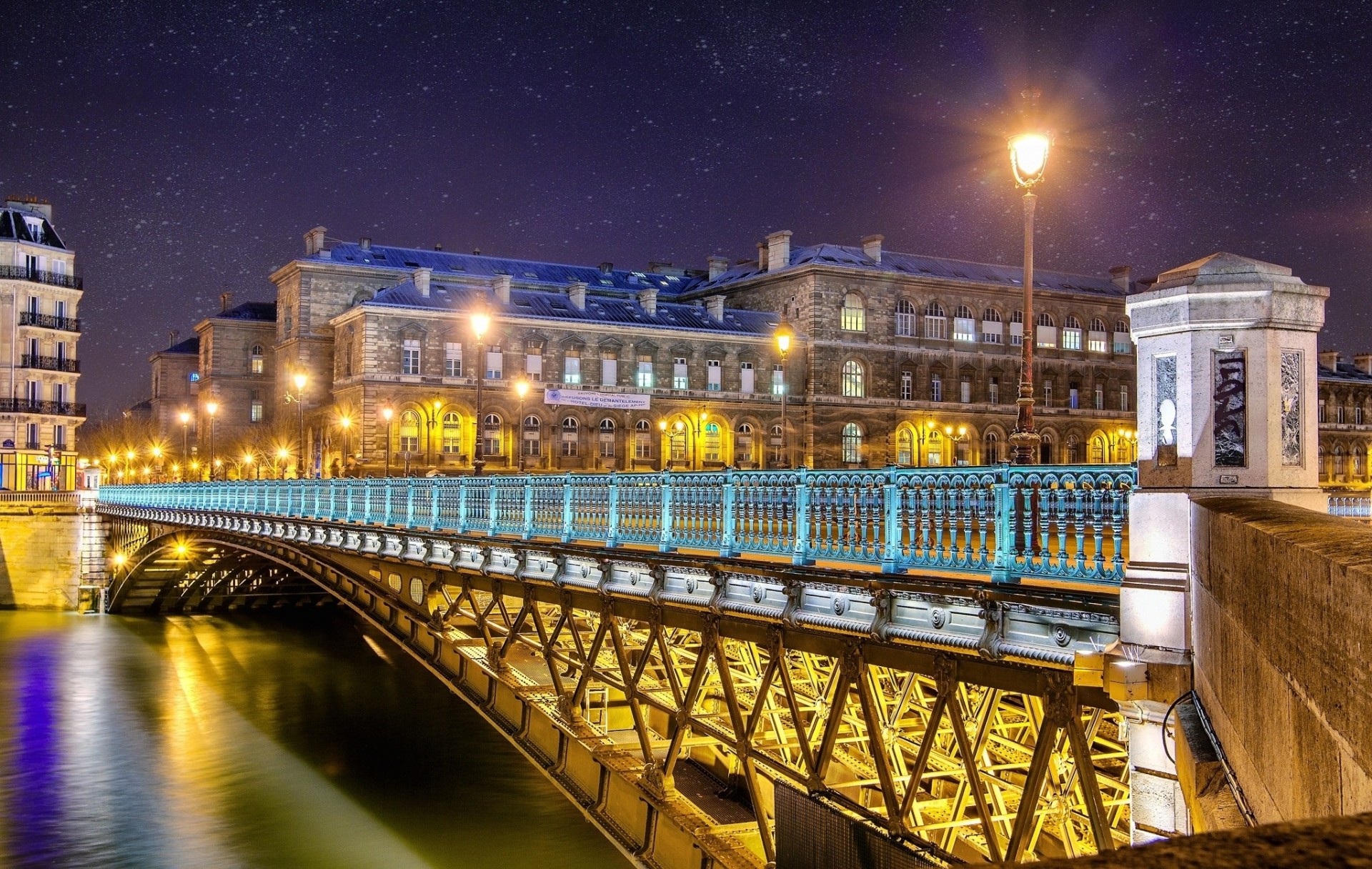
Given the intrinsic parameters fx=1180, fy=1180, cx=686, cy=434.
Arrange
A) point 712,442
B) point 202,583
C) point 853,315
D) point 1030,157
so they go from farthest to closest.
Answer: point 853,315 → point 712,442 → point 202,583 → point 1030,157

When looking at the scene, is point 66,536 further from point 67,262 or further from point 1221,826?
point 1221,826

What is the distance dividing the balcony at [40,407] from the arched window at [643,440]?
3735 cm

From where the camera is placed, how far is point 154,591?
56688 mm

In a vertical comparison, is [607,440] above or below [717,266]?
below

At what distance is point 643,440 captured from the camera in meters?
69.1

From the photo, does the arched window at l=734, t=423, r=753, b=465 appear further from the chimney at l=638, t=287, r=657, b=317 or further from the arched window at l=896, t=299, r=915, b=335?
the arched window at l=896, t=299, r=915, b=335

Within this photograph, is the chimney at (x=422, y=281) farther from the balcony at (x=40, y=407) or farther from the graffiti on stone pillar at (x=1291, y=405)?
the graffiti on stone pillar at (x=1291, y=405)

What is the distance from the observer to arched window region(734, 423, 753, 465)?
71.0 meters

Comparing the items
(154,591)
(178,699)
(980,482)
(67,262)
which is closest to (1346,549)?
(980,482)

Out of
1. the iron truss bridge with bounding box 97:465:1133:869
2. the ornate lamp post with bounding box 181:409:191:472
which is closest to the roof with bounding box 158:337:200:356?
the ornate lamp post with bounding box 181:409:191:472

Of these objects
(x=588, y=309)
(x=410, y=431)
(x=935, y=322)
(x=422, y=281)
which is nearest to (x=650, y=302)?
(x=588, y=309)

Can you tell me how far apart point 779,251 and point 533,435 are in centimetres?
2314

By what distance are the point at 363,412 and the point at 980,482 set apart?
57.5 m

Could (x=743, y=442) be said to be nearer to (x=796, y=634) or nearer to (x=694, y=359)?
(x=694, y=359)
